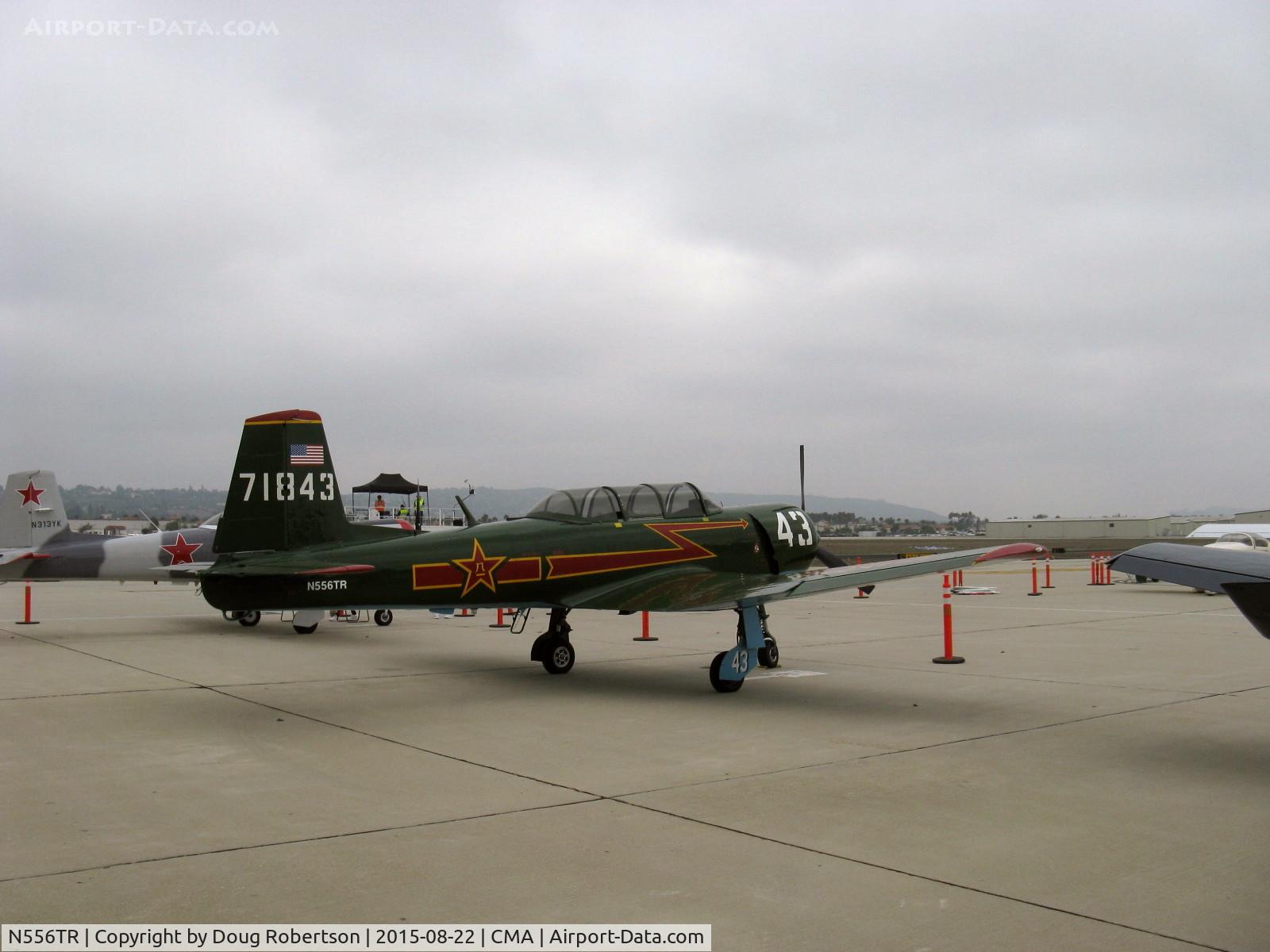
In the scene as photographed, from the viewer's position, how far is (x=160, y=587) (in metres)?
33.4

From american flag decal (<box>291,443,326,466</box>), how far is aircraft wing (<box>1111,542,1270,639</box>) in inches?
305

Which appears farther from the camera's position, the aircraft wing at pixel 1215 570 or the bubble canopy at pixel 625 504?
the bubble canopy at pixel 625 504

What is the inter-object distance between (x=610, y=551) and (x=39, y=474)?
41.8 ft

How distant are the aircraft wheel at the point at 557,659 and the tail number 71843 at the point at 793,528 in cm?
291

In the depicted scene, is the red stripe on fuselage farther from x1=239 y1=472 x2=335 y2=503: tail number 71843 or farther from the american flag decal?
the american flag decal

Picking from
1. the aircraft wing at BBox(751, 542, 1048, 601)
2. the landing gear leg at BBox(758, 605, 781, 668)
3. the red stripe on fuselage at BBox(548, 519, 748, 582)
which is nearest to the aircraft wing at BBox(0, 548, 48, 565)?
the red stripe on fuselage at BBox(548, 519, 748, 582)

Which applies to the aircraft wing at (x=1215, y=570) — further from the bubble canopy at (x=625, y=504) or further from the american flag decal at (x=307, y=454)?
the american flag decal at (x=307, y=454)

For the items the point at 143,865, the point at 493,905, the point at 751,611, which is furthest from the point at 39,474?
the point at 493,905

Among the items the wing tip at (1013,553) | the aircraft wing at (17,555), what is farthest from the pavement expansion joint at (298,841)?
the aircraft wing at (17,555)

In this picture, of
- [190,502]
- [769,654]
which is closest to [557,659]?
[769,654]

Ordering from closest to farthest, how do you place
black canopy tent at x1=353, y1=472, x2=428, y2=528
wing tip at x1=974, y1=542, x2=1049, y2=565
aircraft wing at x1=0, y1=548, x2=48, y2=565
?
wing tip at x1=974, y1=542, x2=1049, y2=565 < aircraft wing at x1=0, y1=548, x2=48, y2=565 < black canopy tent at x1=353, y1=472, x2=428, y2=528

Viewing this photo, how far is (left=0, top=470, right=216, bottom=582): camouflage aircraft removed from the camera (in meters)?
17.3

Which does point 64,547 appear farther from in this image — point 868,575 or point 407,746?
point 868,575

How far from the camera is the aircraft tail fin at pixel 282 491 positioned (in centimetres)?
1037
